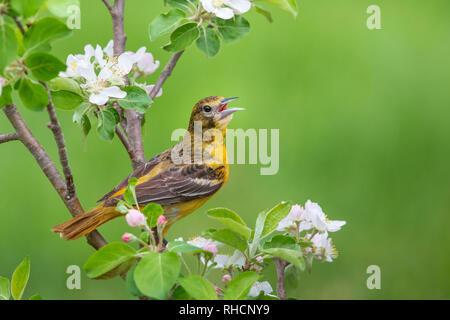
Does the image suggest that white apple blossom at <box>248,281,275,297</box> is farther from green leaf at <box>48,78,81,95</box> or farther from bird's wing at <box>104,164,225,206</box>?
bird's wing at <box>104,164,225,206</box>

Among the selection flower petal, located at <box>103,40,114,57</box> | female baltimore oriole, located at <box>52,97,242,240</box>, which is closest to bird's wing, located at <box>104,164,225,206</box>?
female baltimore oriole, located at <box>52,97,242,240</box>

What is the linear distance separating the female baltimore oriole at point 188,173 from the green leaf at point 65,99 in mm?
592

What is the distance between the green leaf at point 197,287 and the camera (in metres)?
1.50

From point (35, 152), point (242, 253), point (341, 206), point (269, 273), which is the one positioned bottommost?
point (269, 273)

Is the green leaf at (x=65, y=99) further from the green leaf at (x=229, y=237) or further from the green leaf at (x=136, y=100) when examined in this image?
the green leaf at (x=229, y=237)

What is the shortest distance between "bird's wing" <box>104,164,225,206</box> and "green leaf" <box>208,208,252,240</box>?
1109 mm

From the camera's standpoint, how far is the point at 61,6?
1571 millimetres

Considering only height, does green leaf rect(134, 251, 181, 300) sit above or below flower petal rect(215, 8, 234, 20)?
below

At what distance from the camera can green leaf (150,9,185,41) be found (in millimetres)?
2057

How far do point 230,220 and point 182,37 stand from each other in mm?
757

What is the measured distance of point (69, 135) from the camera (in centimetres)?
450
